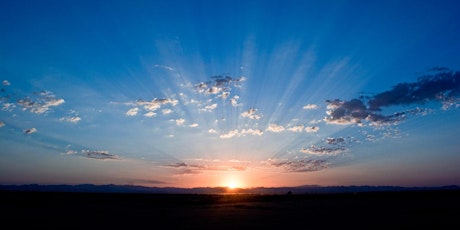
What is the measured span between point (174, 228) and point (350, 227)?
10106mm

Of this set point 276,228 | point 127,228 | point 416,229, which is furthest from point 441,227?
point 127,228

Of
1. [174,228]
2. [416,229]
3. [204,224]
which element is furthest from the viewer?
[204,224]

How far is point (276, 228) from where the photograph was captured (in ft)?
64.2

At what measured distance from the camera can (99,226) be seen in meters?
20.9

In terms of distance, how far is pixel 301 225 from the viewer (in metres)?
20.9

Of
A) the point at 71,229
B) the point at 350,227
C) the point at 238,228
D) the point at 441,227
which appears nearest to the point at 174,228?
the point at 238,228

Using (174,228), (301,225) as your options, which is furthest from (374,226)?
(174,228)

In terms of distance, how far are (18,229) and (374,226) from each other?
791 inches

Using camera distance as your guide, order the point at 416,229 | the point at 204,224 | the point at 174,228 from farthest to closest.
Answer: the point at 204,224, the point at 174,228, the point at 416,229

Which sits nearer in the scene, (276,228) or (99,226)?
(276,228)

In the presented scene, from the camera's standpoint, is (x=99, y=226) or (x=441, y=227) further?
(x=99, y=226)

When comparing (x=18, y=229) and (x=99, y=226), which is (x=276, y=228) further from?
(x=18, y=229)

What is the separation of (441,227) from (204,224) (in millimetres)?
13478

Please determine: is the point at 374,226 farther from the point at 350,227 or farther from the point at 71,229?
the point at 71,229
